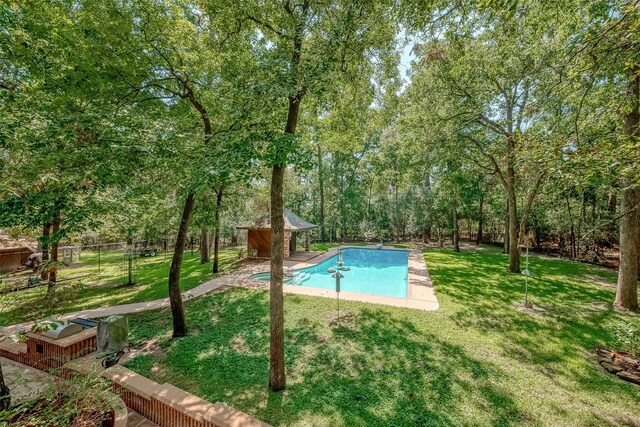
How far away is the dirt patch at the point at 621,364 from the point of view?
4441 millimetres

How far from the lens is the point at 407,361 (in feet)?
16.2

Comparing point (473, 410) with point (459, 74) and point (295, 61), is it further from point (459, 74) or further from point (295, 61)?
point (459, 74)

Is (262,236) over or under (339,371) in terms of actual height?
over

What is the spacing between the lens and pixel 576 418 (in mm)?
3602

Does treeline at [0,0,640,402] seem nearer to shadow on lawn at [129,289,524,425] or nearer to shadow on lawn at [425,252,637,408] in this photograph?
shadow on lawn at [129,289,524,425]

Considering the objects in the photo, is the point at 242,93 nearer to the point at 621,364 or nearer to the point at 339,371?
the point at 339,371

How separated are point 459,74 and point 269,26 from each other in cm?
851

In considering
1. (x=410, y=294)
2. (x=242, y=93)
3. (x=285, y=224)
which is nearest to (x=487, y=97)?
(x=410, y=294)

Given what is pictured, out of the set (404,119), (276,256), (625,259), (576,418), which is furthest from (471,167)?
(276,256)

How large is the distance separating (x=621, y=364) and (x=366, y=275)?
33.4ft

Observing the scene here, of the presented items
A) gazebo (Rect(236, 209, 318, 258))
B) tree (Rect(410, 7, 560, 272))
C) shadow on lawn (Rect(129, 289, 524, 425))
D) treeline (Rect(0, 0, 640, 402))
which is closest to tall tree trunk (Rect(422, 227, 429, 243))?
tree (Rect(410, 7, 560, 272))

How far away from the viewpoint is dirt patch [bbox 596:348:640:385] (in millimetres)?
4441

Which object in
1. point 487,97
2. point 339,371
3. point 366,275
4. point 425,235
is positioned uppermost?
point 487,97

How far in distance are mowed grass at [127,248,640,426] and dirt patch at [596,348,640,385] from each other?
179mm
